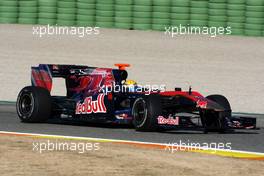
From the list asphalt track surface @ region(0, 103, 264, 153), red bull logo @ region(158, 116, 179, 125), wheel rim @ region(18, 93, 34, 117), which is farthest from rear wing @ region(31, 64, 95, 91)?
red bull logo @ region(158, 116, 179, 125)

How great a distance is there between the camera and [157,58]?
72.4ft

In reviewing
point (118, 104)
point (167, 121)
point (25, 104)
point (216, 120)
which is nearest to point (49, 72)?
point (25, 104)

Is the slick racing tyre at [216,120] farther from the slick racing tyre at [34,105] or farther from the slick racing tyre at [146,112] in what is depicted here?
the slick racing tyre at [34,105]

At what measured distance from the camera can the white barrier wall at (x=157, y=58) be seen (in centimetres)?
1954

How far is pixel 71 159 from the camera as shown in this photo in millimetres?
10289

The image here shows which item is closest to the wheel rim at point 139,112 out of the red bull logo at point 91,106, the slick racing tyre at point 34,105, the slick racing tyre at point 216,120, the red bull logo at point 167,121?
the red bull logo at point 167,121

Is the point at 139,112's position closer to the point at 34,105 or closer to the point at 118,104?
the point at 118,104

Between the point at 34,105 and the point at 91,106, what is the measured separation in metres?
0.96

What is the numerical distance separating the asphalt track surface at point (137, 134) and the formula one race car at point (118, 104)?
15cm

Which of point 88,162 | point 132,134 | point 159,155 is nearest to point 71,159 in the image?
point 88,162

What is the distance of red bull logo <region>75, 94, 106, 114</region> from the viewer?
14195 mm

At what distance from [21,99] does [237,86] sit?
6.21 meters

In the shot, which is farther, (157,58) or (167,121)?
(157,58)

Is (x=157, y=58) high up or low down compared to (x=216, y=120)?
up
